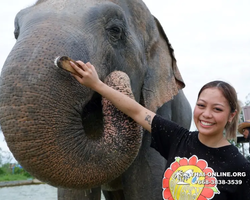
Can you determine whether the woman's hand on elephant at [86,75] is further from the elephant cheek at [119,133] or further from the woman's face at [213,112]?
the woman's face at [213,112]

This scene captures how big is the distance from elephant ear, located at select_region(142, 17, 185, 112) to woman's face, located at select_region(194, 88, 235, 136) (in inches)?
44.1

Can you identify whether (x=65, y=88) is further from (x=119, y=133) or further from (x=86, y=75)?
(x=119, y=133)

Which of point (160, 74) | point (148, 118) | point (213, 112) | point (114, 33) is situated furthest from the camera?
point (160, 74)

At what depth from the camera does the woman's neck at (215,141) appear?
188 centimetres

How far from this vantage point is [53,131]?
1900 mm

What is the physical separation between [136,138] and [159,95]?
0.87m

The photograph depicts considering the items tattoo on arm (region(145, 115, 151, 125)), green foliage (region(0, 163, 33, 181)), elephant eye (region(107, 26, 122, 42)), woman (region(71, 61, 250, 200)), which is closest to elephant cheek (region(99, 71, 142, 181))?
tattoo on arm (region(145, 115, 151, 125))

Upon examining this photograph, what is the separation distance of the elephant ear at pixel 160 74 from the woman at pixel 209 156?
1035mm

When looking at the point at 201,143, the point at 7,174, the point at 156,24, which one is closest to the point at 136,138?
the point at 201,143

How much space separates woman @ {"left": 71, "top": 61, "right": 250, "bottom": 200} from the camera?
1767 millimetres

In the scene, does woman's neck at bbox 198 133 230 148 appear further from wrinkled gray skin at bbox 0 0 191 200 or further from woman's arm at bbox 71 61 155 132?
wrinkled gray skin at bbox 0 0 191 200

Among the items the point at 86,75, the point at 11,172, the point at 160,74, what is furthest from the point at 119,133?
the point at 11,172

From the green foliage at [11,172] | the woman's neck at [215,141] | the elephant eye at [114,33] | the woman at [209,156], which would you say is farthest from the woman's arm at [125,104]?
the green foliage at [11,172]

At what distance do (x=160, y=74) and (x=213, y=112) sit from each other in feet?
4.60
